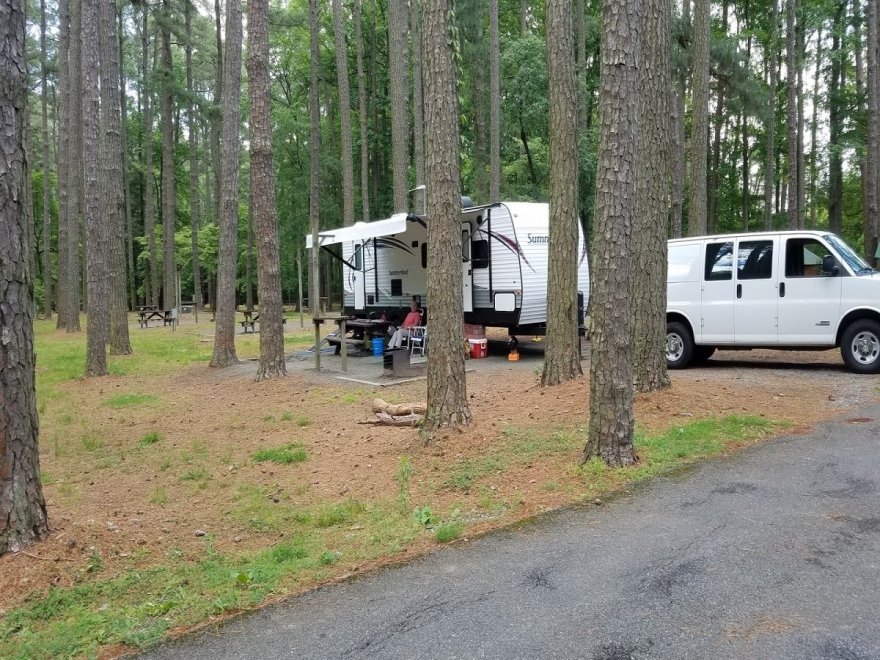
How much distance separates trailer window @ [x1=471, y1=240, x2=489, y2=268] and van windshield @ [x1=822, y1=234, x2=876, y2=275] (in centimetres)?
596

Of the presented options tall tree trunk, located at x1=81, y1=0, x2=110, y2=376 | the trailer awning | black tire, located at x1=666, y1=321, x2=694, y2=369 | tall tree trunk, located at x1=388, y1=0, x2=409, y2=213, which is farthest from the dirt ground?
tall tree trunk, located at x1=388, y1=0, x2=409, y2=213

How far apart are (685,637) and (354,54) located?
3393 centimetres

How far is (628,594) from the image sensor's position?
314 centimetres

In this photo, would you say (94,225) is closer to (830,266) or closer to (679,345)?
(679,345)

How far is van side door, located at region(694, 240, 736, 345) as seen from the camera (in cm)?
982

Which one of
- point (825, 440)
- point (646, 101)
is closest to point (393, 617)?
point (825, 440)

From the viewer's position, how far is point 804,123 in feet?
93.0

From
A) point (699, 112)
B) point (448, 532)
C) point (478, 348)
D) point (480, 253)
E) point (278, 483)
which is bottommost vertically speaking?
point (278, 483)

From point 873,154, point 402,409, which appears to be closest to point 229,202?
point 402,409

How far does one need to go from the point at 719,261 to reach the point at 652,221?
3168 mm

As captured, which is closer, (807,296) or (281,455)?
(281,455)

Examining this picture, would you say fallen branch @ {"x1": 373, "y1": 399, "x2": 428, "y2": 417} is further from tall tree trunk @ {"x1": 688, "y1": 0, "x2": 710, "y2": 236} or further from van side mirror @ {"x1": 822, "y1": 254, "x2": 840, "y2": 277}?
tall tree trunk @ {"x1": 688, "y1": 0, "x2": 710, "y2": 236}

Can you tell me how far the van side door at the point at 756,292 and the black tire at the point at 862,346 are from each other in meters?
0.91

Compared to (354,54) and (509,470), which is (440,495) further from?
(354,54)
